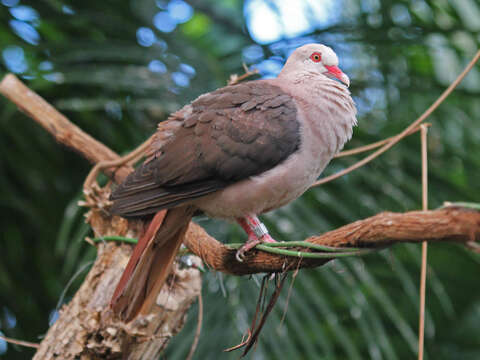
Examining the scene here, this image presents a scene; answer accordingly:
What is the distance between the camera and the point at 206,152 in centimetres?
180

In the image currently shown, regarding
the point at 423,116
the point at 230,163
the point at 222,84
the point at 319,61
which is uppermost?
the point at 222,84

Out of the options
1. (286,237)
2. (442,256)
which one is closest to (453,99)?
(442,256)

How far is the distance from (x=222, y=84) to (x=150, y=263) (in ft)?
3.91

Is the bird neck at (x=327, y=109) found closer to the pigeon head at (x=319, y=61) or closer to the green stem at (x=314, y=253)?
the pigeon head at (x=319, y=61)

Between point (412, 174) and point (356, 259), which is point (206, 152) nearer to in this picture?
point (356, 259)

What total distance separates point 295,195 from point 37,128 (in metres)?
1.93

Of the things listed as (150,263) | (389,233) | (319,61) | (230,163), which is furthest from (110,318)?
(319,61)

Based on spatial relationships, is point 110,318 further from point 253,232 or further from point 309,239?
point 309,239

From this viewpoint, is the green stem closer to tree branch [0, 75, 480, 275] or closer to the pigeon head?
tree branch [0, 75, 480, 275]

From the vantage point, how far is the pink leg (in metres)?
1.62

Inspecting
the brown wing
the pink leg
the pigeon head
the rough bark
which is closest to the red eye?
the pigeon head

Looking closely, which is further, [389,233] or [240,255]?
[240,255]

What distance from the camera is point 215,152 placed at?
1792mm

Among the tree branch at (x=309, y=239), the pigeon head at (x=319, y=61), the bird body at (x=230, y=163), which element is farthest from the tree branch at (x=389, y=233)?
the pigeon head at (x=319, y=61)
